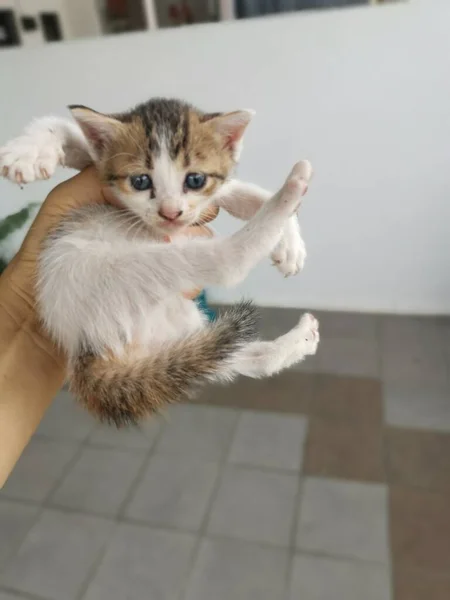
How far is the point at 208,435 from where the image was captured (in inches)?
86.4

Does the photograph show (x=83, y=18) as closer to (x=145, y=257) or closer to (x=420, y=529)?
(x=145, y=257)

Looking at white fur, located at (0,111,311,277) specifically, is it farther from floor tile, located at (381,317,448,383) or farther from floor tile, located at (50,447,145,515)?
floor tile, located at (381,317,448,383)

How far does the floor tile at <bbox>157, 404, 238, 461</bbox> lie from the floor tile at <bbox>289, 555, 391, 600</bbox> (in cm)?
56

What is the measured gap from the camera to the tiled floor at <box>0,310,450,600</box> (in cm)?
167

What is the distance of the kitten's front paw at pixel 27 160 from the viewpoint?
854 millimetres

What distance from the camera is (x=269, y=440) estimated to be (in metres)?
2.13

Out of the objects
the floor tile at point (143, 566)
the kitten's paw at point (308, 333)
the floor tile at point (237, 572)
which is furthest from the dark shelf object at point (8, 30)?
the floor tile at point (237, 572)

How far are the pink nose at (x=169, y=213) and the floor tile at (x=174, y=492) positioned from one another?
1.34 metres

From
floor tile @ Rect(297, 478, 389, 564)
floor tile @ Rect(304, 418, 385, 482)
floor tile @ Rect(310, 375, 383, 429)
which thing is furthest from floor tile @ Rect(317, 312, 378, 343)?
floor tile @ Rect(297, 478, 389, 564)

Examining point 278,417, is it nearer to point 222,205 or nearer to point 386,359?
point 386,359

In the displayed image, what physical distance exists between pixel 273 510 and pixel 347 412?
573mm

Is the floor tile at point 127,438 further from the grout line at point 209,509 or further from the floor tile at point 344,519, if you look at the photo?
the floor tile at point 344,519

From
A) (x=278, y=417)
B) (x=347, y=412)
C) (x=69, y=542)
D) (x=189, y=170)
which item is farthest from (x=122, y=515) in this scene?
(x=189, y=170)

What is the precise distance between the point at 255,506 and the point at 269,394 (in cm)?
59
